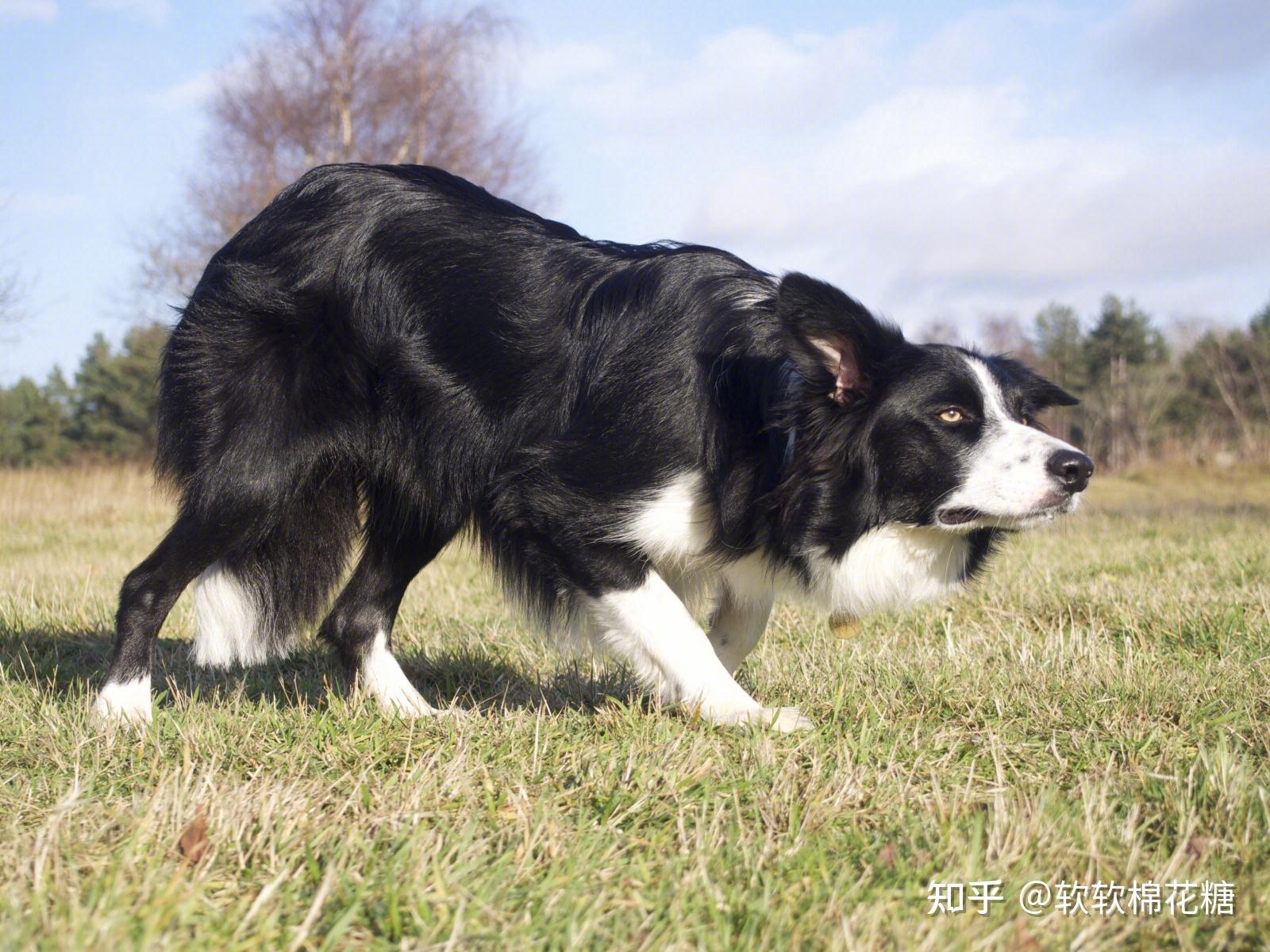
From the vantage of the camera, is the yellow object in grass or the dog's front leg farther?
the yellow object in grass

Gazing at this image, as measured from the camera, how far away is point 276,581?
394 centimetres

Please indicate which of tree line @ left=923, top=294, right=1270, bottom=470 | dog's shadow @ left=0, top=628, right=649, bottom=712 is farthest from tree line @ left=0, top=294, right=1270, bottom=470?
dog's shadow @ left=0, top=628, right=649, bottom=712

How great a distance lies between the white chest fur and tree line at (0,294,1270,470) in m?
25.8

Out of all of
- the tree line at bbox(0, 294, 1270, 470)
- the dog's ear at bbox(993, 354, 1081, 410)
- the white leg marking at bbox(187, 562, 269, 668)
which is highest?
the tree line at bbox(0, 294, 1270, 470)

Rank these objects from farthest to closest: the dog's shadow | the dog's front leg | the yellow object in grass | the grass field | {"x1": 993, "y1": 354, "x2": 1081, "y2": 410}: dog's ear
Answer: the dog's shadow
the yellow object in grass
{"x1": 993, "y1": 354, "x2": 1081, "y2": 410}: dog's ear
the dog's front leg
the grass field

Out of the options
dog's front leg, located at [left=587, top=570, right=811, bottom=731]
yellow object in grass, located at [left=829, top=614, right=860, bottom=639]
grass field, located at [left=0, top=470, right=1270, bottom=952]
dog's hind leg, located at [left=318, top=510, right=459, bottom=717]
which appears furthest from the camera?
dog's hind leg, located at [left=318, top=510, right=459, bottom=717]

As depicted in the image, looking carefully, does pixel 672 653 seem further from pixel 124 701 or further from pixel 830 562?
pixel 124 701

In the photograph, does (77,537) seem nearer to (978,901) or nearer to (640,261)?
(640,261)

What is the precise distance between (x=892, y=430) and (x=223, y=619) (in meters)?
2.41

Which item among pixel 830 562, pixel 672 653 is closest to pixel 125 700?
pixel 672 653

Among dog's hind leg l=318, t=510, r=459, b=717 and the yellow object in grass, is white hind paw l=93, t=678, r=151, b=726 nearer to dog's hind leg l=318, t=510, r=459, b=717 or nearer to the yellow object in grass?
dog's hind leg l=318, t=510, r=459, b=717

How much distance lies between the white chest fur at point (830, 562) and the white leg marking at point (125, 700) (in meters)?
1.62

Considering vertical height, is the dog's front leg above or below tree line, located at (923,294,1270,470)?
below

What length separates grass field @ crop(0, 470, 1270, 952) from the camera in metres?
1.86
